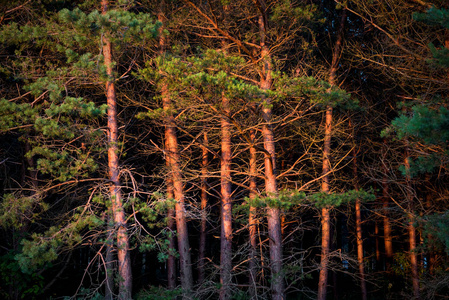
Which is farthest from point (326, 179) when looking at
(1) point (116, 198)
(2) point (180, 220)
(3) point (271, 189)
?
(1) point (116, 198)

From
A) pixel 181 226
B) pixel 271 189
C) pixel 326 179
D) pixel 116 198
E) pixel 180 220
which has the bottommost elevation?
pixel 181 226

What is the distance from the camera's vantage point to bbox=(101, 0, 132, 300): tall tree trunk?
7.44 m

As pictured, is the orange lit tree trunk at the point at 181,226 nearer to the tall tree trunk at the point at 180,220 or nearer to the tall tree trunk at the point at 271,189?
the tall tree trunk at the point at 180,220

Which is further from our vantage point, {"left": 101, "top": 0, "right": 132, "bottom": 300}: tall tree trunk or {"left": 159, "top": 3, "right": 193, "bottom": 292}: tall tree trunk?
{"left": 159, "top": 3, "right": 193, "bottom": 292}: tall tree trunk

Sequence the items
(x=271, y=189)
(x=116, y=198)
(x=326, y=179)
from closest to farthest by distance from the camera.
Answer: (x=116, y=198) < (x=271, y=189) < (x=326, y=179)

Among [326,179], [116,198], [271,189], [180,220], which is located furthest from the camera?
[326,179]

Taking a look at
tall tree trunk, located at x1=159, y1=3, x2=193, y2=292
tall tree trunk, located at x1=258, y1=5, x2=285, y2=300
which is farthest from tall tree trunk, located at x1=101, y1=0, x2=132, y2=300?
tall tree trunk, located at x1=258, y1=5, x2=285, y2=300

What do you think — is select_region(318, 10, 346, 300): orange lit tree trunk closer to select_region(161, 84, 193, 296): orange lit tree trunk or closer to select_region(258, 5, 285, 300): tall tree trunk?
select_region(258, 5, 285, 300): tall tree trunk

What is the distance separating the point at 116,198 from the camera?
7605mm

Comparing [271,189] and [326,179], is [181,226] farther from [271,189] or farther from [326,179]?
[326,179]

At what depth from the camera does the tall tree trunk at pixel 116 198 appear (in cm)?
744

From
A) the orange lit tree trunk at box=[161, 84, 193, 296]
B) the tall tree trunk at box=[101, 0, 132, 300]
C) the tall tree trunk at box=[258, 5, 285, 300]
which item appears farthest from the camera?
the orange lit tree trunk at box=[161, 84, 193, 296]

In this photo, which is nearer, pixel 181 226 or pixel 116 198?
pixel 116 198

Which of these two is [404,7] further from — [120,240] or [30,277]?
[30,277]
